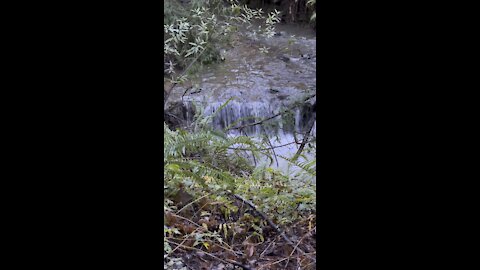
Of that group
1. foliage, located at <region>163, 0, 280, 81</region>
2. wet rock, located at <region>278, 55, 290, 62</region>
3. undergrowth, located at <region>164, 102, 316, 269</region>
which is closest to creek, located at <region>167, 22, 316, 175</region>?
wet rock, located at <region>278, 55, 290, 62</region>

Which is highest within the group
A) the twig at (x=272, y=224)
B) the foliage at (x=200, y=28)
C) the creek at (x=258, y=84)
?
the foliage at (x=200, y=28)

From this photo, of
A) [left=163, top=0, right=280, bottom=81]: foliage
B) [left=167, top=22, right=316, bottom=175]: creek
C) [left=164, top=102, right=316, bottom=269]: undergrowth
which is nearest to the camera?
[left=164, top=102, right=316, bottom=269]: undergrowth

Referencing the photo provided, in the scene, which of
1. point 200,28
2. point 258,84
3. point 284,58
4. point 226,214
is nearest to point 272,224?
point 226,214

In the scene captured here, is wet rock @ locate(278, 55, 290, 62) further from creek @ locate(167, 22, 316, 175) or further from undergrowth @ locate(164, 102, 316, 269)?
undergrowth @ locate(164, 102, 316, 269)

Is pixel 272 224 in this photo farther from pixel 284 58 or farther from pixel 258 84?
pixel 284 58

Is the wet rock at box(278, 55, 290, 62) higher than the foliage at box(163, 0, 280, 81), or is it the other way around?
the foliage at box(163, 0, 280, 81)

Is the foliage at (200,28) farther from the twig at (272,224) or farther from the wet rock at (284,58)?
the twig at (272,224)

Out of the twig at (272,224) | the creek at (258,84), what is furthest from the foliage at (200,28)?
the twig at (272,224)
